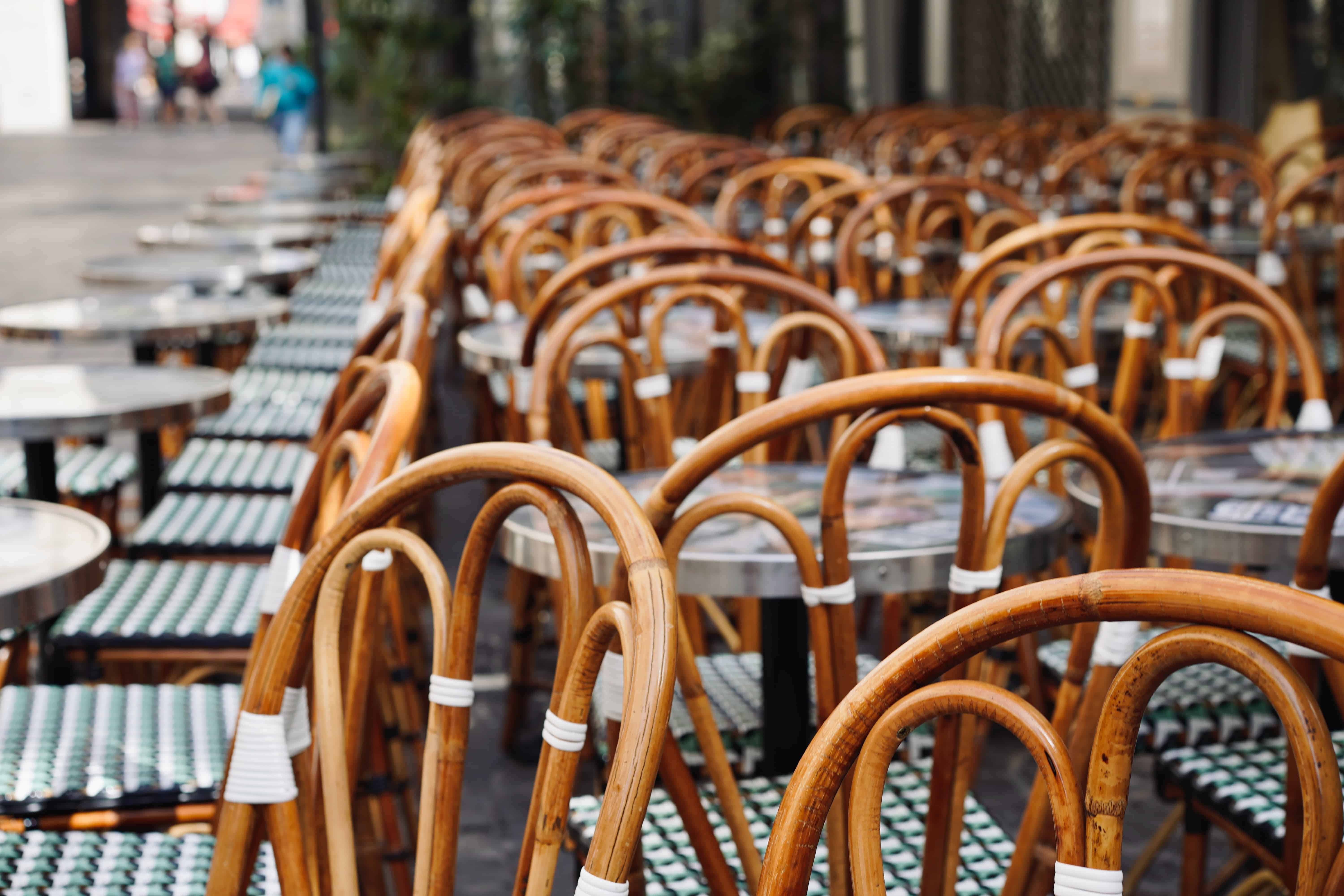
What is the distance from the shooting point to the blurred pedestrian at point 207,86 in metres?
28.8

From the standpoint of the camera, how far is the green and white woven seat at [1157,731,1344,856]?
1.62m

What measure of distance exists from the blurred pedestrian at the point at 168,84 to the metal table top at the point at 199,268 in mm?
25385

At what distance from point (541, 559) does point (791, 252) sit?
2.53 metres

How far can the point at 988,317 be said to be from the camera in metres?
2.19

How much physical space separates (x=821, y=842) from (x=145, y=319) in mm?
2467

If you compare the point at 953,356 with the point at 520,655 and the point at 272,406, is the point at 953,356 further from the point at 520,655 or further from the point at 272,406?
the point at 272,406

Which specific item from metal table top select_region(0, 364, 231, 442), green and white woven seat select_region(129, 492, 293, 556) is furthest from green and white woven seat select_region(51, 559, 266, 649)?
metal table top select_region(0, 364, 231, 442)

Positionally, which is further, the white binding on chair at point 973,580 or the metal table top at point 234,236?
the metal table top at point 234,236

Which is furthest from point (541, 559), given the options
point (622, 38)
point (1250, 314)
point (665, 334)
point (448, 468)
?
point (622, 38)

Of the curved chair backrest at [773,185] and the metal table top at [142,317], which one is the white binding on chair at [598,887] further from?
the curved chair backrest at [773,185]

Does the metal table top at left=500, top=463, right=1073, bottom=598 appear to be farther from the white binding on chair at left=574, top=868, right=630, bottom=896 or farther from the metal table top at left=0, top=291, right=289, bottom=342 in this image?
the metal table top at left=0, top=291, right=289, bottom=342

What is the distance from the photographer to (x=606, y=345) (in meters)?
2.98

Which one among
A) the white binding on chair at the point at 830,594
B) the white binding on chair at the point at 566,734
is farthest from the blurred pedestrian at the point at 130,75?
the white binding on chair at the point at 566,734

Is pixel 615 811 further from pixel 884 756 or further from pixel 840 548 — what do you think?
pixel 840 548
